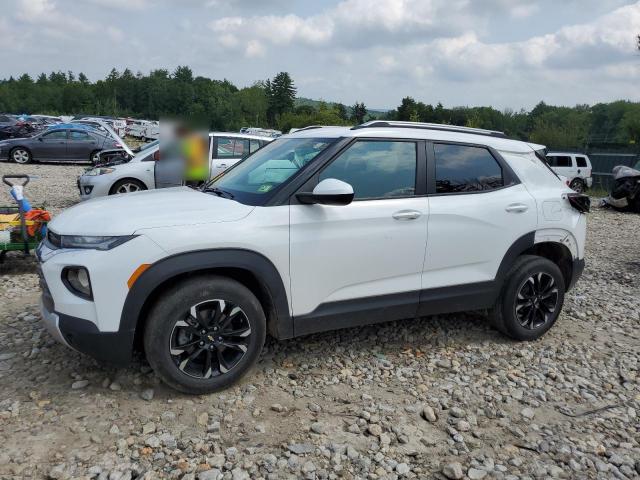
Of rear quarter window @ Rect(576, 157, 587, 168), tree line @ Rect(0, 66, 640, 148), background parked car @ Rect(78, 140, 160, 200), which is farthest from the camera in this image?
tree line @ Rect(0, 66, 640, 148)

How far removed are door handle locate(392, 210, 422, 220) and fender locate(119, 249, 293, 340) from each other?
978 millimetres

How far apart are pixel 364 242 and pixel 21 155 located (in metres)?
19.4

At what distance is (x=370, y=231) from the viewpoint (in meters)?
3.66

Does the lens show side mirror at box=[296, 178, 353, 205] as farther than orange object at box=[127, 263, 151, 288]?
Yes

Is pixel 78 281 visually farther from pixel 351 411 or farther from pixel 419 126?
pixel 419 126

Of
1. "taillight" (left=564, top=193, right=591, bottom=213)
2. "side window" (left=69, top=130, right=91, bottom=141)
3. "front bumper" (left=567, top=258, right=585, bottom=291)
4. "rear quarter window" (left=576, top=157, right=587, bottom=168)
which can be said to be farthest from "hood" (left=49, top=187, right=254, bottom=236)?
"rear quarter window" (left=576, top=157, right=587, bottom=168)

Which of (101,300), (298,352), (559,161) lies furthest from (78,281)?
(559,161)

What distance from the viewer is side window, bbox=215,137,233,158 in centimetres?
1005

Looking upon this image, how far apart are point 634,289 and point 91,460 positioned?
6.32m

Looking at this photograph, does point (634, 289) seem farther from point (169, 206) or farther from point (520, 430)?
point (169, 206)

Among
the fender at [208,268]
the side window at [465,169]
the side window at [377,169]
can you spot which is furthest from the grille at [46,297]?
the side window at [465,169]

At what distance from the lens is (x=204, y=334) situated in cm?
328

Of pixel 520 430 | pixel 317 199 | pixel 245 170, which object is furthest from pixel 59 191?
pixel 520 430

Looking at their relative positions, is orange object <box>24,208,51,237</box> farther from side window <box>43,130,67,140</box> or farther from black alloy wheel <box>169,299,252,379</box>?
side window <box>43,130,67,140</box>
